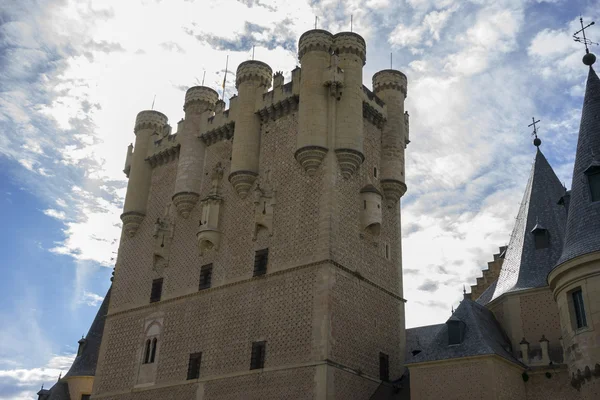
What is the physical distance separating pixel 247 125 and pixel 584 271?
14.5 m

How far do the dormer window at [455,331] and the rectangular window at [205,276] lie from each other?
9280 mm

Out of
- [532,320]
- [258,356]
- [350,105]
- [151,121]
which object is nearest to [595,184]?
[532,320]

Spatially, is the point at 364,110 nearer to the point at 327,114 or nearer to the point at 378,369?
the point at 327,114

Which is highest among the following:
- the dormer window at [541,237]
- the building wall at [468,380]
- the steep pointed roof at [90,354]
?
the dormer window at [541,237]

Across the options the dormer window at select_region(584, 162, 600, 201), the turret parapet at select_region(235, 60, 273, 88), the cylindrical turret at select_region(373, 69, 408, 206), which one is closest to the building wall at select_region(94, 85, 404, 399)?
the cylindrical turret at select_region(373, 69, 408, 206)

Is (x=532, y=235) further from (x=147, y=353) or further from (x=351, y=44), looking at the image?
(x=147, y=353)

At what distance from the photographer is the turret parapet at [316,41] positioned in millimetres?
24266

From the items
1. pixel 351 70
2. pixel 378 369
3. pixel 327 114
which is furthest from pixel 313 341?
pixel 351 70

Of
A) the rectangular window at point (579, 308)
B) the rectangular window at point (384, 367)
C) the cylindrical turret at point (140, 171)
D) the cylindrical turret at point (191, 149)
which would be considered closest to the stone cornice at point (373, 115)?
the cylindrical turret at point (191, 149)

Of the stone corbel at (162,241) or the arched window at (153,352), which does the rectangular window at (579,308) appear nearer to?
the arched window at (153,352)

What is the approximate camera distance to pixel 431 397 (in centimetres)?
1933

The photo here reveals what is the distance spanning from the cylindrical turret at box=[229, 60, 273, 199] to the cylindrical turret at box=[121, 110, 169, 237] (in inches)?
236

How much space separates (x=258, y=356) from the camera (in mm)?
21469

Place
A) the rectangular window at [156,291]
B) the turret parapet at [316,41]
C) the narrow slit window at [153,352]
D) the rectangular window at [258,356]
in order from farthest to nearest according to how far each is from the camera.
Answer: the rectangular window at [156,291], the narrow slit window at [153,352], the turret parapet at [316,41], the rectangular window at [258,356]
